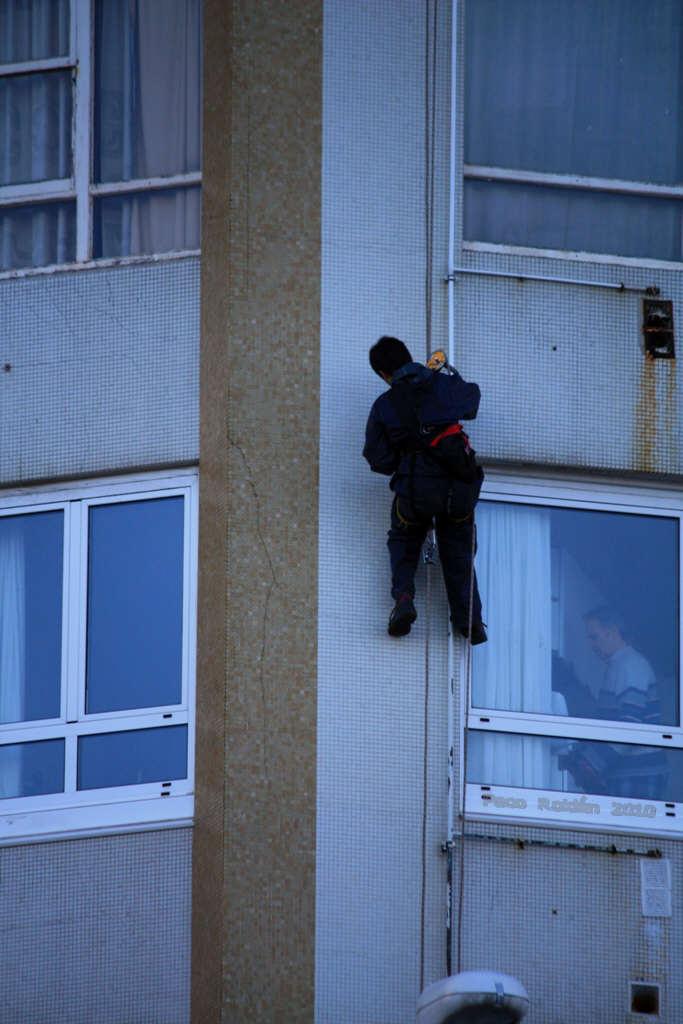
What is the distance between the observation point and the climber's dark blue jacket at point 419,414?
10.3 metres

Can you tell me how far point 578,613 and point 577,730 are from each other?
68cm

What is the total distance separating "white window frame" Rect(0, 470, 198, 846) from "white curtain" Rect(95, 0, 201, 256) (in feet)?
4.97

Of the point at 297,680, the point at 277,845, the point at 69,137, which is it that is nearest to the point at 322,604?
the point at 297,680

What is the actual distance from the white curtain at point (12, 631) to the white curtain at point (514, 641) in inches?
101

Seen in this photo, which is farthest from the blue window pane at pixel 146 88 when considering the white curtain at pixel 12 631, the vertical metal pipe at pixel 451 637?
the white curtain at pixel 12 631

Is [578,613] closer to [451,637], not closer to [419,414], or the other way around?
[451,637]


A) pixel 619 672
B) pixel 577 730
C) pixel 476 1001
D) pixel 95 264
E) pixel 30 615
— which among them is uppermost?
pixel 95 264

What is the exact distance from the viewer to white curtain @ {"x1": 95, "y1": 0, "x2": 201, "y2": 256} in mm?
11531

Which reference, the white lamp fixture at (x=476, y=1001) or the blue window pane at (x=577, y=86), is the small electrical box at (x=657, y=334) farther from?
the white lamp fixture at (x=476, y=1001)

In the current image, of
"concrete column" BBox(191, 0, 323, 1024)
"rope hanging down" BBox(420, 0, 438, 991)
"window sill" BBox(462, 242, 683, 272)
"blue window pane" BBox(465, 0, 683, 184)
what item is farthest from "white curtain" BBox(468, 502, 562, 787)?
"blue window pane" BBox(465, 0, 683, 184)

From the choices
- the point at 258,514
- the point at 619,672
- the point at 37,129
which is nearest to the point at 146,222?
the point at 37,129

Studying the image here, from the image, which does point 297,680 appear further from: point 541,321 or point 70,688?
point 541,321

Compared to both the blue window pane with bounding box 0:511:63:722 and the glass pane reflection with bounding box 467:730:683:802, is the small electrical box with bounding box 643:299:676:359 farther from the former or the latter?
the blue window pane with bounding box 0:511:63:722

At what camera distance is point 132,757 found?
10.6 metres
